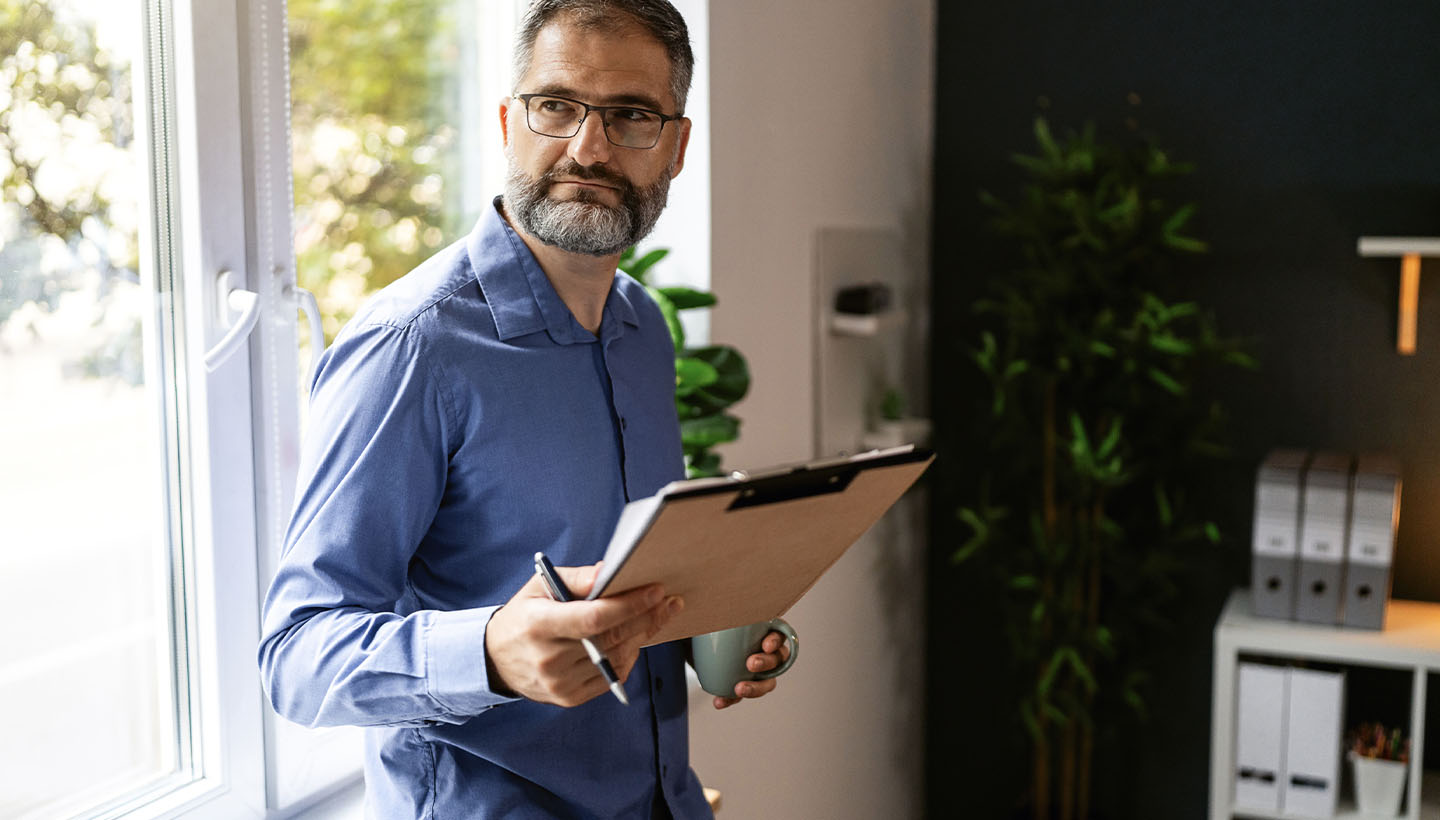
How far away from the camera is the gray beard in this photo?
118cm

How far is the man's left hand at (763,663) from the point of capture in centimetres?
132

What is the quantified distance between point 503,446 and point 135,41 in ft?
2.14

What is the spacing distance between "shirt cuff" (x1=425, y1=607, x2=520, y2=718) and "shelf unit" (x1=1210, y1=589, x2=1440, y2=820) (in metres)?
2.02

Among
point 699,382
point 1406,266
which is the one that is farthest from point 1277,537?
point 699,382

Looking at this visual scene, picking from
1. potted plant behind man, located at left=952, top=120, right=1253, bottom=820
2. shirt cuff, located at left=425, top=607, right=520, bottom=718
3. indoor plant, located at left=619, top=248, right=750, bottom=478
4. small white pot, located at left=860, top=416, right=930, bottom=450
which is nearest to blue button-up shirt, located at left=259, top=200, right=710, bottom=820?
shirt cuff, located at left=425, top=607, right=520, bottom=718

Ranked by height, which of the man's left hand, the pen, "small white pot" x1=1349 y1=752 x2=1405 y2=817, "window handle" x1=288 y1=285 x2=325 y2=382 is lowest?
"small white pot" x1=1349 y1=752 x2=1405 y2=817

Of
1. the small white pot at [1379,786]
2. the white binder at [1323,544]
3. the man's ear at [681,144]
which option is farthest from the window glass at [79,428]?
the small white pot at [1379,786]

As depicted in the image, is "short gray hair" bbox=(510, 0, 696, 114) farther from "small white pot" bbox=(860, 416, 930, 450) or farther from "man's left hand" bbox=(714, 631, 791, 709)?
"small white pot" bbox=(860, 416, 930, 450)

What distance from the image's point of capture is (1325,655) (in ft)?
8.13

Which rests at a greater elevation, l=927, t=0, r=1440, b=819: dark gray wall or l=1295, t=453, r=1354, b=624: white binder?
l=927, t=0, r=1440, b=819: dark gray wall

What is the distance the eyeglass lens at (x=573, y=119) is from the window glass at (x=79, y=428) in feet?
1.66

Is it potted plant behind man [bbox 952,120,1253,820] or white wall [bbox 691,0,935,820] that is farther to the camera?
potted plant behind man [bbox 952,120,1253,820]

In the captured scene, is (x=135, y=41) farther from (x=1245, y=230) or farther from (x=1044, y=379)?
(x=1245, y=230)

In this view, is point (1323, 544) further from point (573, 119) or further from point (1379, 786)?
point (573, 119)
